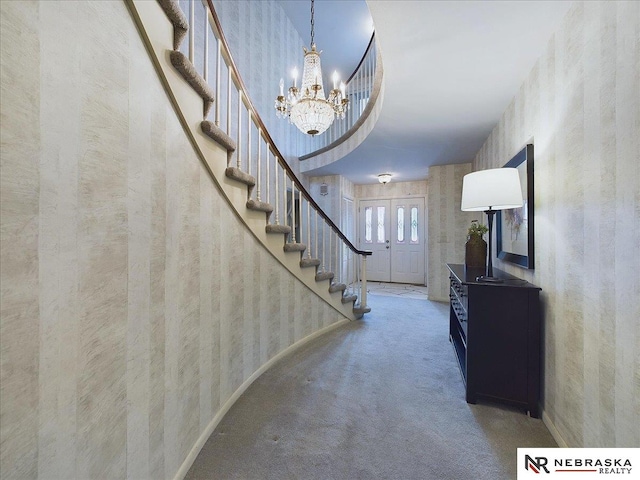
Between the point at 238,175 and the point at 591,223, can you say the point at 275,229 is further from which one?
the point at 591,223

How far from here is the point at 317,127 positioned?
3000 mm

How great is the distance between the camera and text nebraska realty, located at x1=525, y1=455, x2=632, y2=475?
1113mm

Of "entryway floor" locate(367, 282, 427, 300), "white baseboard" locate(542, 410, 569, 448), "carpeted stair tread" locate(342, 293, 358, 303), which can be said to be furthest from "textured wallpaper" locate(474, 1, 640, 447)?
"entryway floor" locate(367, 282, 427, 300)

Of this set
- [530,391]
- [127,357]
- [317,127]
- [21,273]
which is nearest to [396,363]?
[530,391]

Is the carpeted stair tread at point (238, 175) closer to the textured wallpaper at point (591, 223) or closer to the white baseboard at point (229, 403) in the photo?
the white baseboard at point (229, 403)

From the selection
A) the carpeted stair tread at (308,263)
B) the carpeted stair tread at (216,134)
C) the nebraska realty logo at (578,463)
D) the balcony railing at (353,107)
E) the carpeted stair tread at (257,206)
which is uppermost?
the balcony railing at (353,107)

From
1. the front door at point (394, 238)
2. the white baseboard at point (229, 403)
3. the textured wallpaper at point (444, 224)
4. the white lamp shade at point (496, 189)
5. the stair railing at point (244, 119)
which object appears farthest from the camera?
the front door at point (394, 238)

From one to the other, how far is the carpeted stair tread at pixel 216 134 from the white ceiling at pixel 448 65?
108 centimetres

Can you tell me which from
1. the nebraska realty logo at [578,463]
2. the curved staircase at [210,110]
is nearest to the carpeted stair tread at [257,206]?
the curved staircase at [210,110]

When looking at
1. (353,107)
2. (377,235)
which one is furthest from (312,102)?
(377,235)

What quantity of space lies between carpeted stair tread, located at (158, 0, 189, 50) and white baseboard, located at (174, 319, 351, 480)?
1.90m

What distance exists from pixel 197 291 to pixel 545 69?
251 cm

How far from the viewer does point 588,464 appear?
124 centimetres

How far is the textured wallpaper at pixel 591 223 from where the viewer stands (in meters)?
1.11
